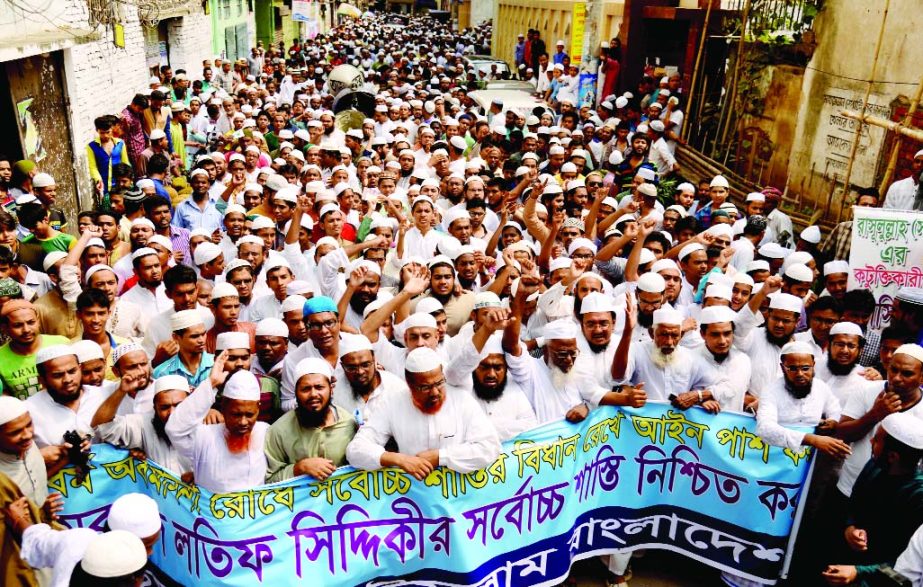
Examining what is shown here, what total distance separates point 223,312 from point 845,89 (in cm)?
786

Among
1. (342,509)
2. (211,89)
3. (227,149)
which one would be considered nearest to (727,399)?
(342,509)

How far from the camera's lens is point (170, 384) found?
3.86 metres

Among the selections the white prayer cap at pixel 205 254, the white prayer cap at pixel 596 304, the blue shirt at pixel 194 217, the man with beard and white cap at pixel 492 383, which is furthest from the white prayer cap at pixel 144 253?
the white prayer cap at pixel 596 304

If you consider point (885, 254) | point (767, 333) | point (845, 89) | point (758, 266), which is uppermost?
point (845, 89)

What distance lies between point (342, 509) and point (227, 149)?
814cm

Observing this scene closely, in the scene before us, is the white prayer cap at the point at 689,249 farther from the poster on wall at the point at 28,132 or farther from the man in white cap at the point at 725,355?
the poster on wall at the point at 28,132

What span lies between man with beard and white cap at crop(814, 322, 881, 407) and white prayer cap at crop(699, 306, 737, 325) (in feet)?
1.98

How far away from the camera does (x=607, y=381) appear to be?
469cm

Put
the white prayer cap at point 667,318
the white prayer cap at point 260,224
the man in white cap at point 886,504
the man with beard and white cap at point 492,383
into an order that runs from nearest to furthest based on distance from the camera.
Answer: the man in white cap at point 886,504
the man with beard and white cap at point 492,383
the white prayer cap at point 667,318
the white prayer cap at point 260,224

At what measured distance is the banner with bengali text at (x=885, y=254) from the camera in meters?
5.84

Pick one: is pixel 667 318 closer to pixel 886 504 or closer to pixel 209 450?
pixel 886 504

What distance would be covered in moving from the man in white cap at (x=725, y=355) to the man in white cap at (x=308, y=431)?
2.25m

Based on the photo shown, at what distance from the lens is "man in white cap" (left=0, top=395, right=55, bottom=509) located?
10.8 feet

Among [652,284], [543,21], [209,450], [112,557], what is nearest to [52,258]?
[209,450]
